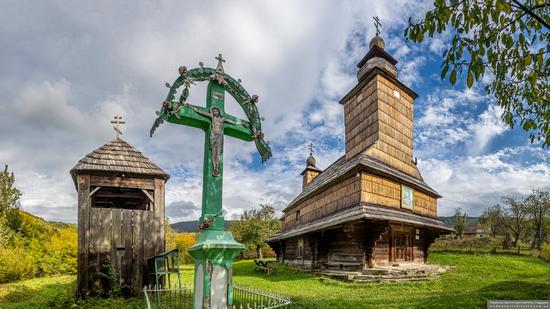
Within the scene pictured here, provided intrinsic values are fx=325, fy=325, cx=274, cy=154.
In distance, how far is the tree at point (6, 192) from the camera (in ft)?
83.3

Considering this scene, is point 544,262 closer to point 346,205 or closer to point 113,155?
point 346,205

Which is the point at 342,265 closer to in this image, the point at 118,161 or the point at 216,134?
the point at 118,161

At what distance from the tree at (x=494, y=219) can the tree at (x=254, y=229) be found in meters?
35.3

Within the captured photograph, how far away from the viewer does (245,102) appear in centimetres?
577

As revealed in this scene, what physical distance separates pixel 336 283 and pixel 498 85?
11915 mm

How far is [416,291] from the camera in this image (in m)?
12.4

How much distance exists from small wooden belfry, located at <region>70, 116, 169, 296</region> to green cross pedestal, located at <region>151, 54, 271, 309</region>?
25.3 feet

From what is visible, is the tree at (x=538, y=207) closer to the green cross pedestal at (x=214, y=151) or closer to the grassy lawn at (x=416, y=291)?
the grassy lawn at (x=416, y=291)

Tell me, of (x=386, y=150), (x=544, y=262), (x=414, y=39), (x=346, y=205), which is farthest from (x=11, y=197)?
(x=544, y=262)

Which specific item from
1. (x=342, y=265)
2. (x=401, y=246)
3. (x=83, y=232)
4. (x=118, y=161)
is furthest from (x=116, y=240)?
(x=401, y=246)

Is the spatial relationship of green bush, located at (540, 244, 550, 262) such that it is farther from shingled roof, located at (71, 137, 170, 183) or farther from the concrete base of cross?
the concrete base of cross

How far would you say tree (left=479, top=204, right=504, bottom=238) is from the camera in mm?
51737

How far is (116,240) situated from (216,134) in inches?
326

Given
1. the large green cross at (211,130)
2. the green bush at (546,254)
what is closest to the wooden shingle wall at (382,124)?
the green bush at (546,254)
